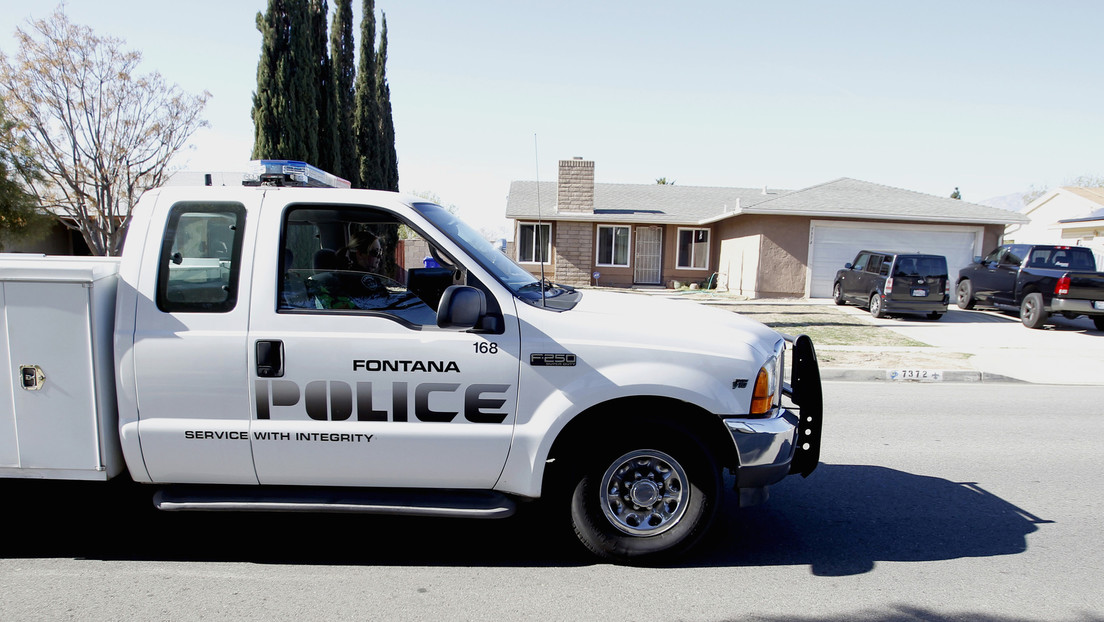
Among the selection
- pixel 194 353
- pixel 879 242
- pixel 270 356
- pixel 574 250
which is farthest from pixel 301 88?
pixel 879 242

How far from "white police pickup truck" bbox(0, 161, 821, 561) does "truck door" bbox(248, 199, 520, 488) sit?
0.03 ft

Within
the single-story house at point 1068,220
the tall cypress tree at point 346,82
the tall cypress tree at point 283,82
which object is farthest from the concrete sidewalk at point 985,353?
the tall cypress tree at point 346,82

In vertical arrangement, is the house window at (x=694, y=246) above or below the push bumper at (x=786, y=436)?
above

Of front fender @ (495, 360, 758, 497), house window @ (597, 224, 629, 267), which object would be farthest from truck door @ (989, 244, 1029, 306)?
front fender @ (495, 360, 758, 497)

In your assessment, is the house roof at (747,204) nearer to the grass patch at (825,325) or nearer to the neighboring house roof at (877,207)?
the neighboring house roof at (877,207)

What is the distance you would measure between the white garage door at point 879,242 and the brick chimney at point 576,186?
848cm

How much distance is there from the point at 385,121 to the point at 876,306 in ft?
71.7

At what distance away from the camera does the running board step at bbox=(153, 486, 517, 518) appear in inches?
141

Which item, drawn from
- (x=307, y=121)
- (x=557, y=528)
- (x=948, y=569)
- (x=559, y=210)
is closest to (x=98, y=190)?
(x=307, y=121)

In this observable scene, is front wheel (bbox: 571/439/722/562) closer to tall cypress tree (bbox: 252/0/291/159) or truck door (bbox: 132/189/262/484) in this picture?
truck door (bbox: 132/189/262/484)

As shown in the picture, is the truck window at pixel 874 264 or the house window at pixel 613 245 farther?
the house window at pixel 613 245

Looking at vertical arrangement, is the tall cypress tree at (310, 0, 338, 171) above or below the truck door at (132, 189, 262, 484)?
above

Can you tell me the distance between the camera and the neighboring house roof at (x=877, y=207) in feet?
68.5

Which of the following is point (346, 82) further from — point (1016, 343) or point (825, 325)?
point (1016, 343)
